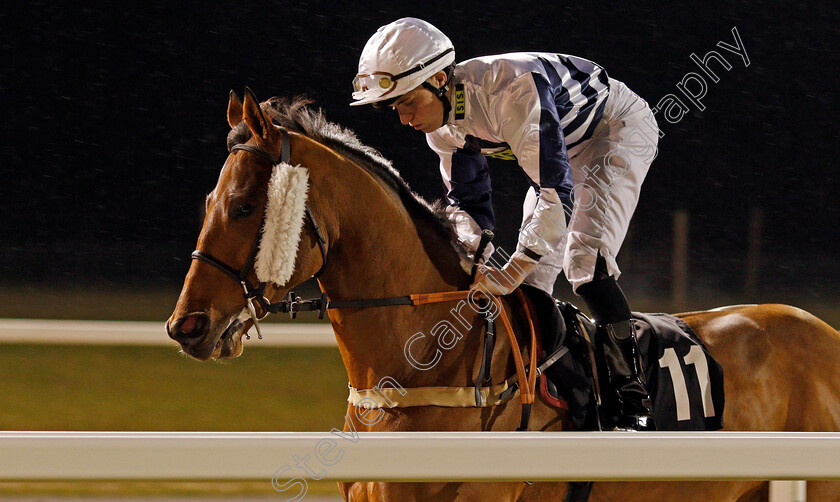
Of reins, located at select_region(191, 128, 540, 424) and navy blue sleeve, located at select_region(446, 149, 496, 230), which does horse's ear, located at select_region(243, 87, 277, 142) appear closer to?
reins, located at select_region(191, 128, 540, 424)

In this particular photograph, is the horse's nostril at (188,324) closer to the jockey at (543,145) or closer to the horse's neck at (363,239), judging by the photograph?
the horse's neck at (363,239)

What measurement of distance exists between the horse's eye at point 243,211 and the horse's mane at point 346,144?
0.52ft

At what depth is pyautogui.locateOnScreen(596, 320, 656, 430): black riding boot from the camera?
1.70 metres

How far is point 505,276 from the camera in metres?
1.67

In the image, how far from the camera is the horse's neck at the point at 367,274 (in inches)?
62.5

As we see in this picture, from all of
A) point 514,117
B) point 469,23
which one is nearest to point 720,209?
point 469,23

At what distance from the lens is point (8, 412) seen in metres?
4.53

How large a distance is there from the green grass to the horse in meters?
3.03

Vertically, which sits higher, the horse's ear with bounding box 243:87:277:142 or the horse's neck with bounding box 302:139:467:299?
the horse's ear with bounding box 243:87:277:142

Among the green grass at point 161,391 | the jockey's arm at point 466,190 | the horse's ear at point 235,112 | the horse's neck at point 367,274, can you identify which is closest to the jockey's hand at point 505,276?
the horse's neck at point 367,274

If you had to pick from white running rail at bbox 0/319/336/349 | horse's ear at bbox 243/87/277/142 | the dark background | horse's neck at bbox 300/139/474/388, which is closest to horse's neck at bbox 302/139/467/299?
horse's neck at bbox 300/139/474/388

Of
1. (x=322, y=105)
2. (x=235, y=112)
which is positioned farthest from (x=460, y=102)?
(x=322, y=105)

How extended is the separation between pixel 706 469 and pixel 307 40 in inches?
527

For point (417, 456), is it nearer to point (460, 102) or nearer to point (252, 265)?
point (252, 265)
